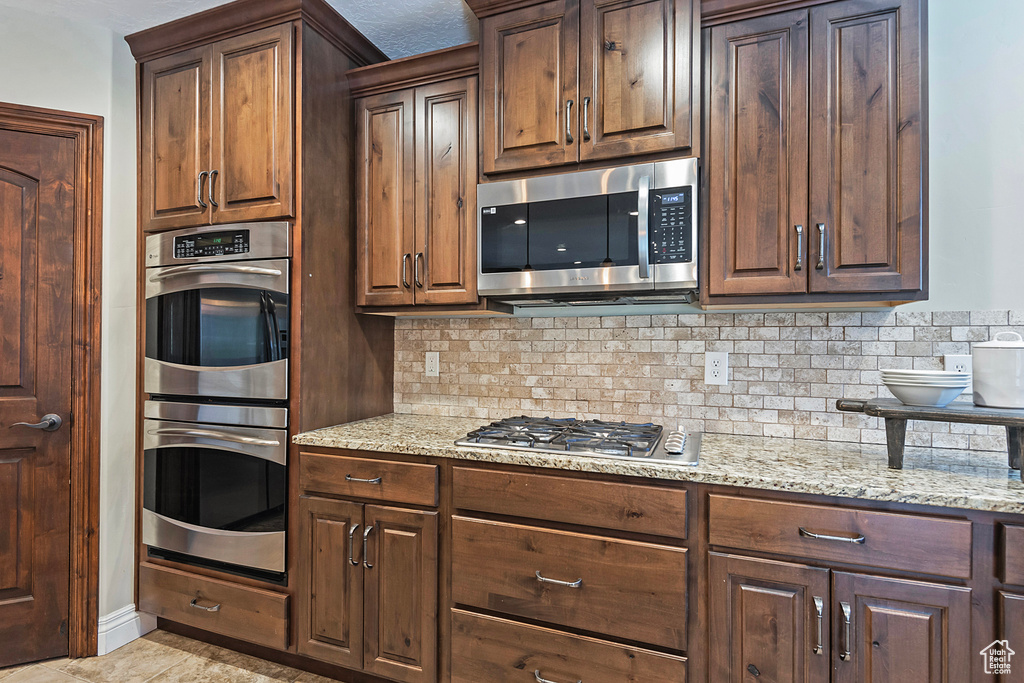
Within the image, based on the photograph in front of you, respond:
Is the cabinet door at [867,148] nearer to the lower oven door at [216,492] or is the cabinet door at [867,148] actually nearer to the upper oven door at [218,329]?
the upper oven door at [218,329]

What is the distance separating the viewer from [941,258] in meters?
1.83

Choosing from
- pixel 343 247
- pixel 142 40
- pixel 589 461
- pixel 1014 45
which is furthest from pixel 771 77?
pixel 142 40

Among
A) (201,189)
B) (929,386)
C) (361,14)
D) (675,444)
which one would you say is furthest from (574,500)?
(361,14)

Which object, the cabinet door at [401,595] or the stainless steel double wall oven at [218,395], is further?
the stainless steel double wall oven at [218,395]

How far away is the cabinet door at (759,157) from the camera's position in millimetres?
1710

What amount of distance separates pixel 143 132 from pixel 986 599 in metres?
3.41

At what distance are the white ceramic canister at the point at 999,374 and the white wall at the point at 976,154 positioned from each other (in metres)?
→ 0.37

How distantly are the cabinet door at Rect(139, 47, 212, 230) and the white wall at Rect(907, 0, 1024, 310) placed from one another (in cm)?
281

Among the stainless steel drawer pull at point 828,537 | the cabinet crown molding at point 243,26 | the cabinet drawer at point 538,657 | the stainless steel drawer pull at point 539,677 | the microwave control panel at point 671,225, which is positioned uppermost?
the cabinet crown molding at point 243,26

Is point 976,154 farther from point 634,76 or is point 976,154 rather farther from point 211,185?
point 211,185

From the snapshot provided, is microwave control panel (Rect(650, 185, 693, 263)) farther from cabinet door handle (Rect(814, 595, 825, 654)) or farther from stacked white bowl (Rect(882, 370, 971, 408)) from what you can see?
cabinet door handle (Rect(814, 595, 825, 654))

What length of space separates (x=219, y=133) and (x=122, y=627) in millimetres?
2190

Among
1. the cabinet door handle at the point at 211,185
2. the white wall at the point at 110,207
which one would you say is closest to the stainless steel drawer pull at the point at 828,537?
the cabinet door handle at the point at 211,185

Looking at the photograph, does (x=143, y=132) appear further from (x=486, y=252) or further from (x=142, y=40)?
(x=486, y=252)
